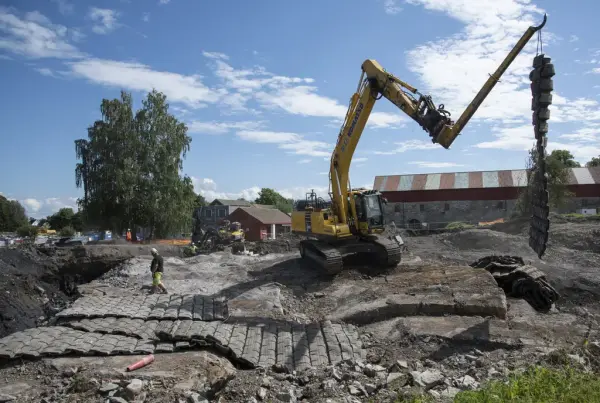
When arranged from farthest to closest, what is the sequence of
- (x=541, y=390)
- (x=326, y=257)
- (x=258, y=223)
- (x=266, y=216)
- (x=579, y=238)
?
(x=266, y=216), (x=258, y=223), (x=579, y=238), (x=326, y=257), (x=541, y=390)

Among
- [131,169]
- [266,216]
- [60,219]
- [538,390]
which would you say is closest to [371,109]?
[538,390]

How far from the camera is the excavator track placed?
42.4 feet

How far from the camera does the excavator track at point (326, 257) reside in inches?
508

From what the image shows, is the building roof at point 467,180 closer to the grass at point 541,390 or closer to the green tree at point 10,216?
the grass at point 541,390

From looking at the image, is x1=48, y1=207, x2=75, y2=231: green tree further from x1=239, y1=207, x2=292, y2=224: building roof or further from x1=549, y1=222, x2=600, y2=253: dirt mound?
x1=549, y1=222, x2=600, y2=253: dirt mound

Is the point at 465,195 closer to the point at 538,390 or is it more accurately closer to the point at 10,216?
the point at 538,390

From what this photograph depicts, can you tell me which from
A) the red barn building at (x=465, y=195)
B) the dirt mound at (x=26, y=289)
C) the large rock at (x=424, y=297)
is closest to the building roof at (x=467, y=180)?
the red barn building at (x=465, y=195)

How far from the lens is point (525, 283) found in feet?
37.5

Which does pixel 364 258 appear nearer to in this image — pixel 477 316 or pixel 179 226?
pixel 477 316

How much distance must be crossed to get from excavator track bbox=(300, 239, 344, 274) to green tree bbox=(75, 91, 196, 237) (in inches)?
751

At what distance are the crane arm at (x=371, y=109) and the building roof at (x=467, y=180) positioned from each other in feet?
101

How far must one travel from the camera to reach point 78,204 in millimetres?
31328

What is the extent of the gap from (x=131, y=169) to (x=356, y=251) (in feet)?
69.3

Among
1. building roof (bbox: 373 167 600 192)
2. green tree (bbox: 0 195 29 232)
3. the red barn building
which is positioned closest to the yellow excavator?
the red barn building
